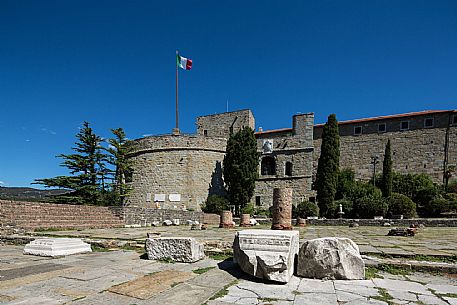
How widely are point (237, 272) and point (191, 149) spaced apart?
82.7 ft

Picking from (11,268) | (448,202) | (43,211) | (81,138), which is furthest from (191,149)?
(11,268)

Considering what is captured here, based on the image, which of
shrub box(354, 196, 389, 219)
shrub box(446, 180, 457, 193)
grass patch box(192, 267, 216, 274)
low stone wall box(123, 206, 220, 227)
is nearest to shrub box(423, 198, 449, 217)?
shrub box(446, 180, 457, 193)

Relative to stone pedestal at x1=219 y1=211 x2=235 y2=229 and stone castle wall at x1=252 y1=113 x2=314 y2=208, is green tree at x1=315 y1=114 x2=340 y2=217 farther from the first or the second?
stone pedestal at x1=219 y1=211 x2=235 y2=229

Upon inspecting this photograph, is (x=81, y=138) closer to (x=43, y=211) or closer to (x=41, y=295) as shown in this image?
(x=43, y=211)

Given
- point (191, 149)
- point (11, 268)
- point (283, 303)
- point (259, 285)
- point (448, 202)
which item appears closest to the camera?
point (283, 303)

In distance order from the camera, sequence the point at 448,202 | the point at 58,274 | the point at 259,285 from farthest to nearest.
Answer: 1. the point at 448,202
2. the point at 58,274
3. the point at 259,285

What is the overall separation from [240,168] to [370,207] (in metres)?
11.7

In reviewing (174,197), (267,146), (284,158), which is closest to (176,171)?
(174,197)

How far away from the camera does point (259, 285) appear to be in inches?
135

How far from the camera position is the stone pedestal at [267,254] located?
3.48m

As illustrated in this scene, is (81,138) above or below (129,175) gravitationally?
above

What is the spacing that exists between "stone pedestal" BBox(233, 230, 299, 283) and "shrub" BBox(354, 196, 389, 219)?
19.8 m

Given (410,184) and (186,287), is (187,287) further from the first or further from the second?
(410,184)

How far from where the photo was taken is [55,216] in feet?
37.6
